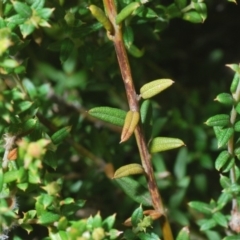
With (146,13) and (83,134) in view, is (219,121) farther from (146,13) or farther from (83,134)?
(83,134)

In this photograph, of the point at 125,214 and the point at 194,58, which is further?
the point at 194,58

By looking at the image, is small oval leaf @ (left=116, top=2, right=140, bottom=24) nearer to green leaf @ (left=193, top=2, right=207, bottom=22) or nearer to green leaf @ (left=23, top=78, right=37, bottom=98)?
green leaf @ (left=193, top=2, right=207, bottom=22)

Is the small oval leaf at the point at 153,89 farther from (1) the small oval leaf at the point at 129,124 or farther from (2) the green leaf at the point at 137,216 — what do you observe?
(2) the green leaf at the point at 137,216

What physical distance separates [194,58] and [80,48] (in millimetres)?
873

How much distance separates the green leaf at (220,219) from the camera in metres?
1.35

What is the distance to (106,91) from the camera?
1792 mm

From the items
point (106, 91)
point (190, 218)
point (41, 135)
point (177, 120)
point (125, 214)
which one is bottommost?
point (190, 218)

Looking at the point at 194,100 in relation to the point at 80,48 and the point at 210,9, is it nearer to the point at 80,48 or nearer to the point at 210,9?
the point at 210,9

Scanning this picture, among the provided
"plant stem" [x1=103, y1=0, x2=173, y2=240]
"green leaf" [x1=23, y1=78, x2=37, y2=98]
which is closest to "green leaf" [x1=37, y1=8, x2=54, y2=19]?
"plant stem" [x1=103, y1=0, x2=173, y2=240]

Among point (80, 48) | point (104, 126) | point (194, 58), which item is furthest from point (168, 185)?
point (194, 58)

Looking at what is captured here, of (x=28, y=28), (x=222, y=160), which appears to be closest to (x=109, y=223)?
(x=222, y=160)

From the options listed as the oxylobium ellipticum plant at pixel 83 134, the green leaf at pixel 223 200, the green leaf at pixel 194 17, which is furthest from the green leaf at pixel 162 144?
the green leaf at pixel 194 17

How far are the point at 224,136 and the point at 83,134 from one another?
0.53m

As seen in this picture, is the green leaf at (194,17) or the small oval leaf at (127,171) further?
the green leaf at (194,17)
